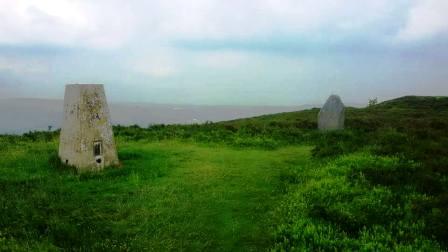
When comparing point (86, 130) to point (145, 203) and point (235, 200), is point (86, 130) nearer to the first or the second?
point (145, 203)

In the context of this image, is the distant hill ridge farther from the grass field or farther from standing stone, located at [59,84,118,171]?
standing stone, located at [59,84,118,171]

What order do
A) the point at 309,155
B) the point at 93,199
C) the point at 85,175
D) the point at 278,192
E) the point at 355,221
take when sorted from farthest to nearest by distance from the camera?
the point at 309,155 → the point at 85,175 → the point at 278,192 → the point at 93,199 → the point at 355,221

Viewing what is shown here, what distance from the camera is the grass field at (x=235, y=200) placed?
381 inches

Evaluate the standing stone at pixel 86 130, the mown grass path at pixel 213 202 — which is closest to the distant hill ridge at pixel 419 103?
the mown grass path at pixel 213 202

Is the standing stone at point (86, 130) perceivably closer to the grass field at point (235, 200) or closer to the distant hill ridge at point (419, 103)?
the grass field at point (235, 200)

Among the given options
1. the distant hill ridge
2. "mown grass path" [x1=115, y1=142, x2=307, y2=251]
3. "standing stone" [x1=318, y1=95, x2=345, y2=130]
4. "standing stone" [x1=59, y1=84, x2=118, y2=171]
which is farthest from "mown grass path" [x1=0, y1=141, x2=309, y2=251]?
the distant hill ridge

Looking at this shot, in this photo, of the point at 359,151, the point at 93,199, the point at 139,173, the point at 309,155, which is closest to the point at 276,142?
the point at 309,155

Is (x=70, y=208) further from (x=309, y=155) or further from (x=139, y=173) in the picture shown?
(x=309, y=155)

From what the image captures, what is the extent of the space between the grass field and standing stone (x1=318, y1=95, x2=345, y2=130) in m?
6.72

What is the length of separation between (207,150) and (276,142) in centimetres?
425

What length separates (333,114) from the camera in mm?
27734

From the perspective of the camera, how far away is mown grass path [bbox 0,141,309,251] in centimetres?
978

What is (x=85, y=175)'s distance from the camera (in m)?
15.3

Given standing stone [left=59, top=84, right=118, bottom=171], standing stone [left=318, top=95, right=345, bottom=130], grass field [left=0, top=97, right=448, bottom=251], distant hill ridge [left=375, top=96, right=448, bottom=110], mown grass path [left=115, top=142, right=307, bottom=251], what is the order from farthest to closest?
1. distant hill ridge [left=375, top=96, right=448, bottom=110]
2. standing stone [left=318, top=95, right=345, bottom=130]
3. standing stone [left=59, top=84, right=118, bottom=171]
4. mown grass path [left=115, top=142, right=307, bottom=251]
5. grass field [left=0, top=97, right=448, bottom=251]
